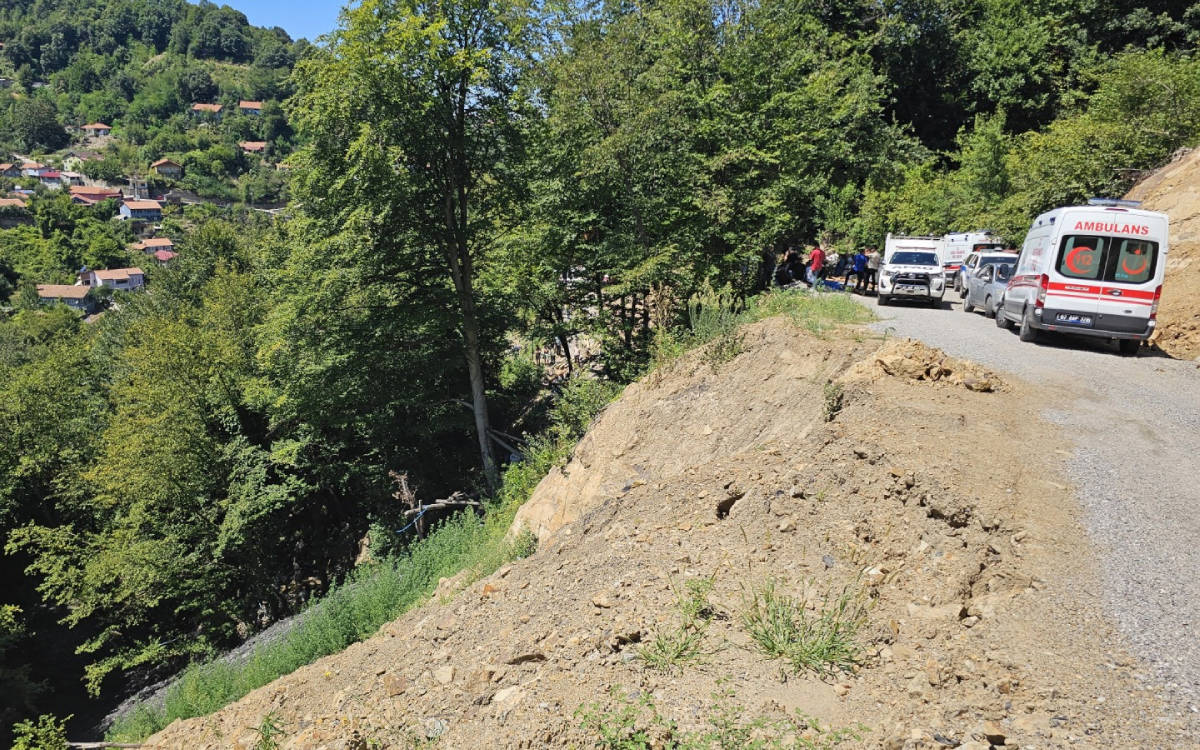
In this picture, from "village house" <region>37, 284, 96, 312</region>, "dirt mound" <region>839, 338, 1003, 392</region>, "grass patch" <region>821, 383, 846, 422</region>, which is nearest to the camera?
"grass patch" <region>821, 383, 846, 422</region>

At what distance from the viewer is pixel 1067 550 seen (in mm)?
4105

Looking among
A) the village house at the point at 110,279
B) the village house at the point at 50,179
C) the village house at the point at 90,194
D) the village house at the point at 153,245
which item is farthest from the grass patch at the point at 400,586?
the village house at the point at 50,179

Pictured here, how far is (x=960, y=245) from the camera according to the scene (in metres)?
23.7

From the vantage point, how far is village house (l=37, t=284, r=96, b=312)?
328ft

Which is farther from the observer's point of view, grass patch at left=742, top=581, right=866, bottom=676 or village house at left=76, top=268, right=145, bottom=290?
village house at left=76, top=268, right=145, bottom=290

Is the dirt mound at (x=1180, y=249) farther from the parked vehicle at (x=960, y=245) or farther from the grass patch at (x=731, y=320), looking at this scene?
the grass patch at (x=731, y=320)

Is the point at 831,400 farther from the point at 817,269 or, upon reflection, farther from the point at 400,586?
the point at 817,269

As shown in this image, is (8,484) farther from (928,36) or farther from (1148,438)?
(928,36)

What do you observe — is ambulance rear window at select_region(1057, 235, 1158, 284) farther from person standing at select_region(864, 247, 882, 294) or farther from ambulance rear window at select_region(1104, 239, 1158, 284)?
person standing at select_region(864, 247, 882, 294)

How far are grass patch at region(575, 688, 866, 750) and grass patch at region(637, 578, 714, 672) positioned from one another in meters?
0.30

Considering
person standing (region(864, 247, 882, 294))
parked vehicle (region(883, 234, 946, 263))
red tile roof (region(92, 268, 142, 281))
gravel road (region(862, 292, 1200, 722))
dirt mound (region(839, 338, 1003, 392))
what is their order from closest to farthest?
1. gravel road (region(862, 292, 1200, 722))
2. dirt mound (region(839, 338, 1003, 392))
3. parked vehicle (region(883, 234, 946, 263))
4. person standing (region(864, 247, 882, 294))
5. red tile roof (region(92, 268, 142, 281))

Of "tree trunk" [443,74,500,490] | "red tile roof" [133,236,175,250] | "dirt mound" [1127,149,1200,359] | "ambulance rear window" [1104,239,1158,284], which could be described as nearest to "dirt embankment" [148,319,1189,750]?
"ambulance rear window" [1104,239,1158,284]

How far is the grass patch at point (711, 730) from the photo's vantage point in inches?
121

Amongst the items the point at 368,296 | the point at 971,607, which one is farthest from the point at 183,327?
the point at 971,607
